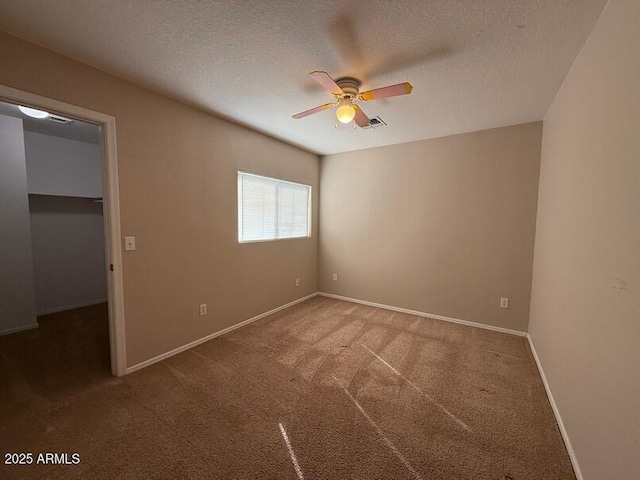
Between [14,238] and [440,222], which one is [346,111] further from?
[14,238]

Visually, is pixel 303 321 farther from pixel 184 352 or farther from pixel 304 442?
pixel 304 442

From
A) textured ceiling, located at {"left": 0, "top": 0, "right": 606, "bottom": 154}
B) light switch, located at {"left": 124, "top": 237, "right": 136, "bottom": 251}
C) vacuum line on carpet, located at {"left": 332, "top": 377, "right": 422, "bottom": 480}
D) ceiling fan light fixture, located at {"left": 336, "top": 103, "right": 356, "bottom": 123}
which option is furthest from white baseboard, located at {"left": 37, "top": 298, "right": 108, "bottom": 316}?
ceiling fan light fixture, located at {"left": 336, "top": 103, "right": 356, "bottom": 123}

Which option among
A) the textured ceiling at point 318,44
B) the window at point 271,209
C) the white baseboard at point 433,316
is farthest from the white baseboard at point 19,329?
the white baseboard at point 433,316

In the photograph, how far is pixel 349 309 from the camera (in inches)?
156

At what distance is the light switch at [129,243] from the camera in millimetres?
2195

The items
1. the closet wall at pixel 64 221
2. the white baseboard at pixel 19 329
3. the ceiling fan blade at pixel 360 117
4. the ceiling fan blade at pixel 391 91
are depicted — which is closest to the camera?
the ceiling fan blade at pixel 391 91

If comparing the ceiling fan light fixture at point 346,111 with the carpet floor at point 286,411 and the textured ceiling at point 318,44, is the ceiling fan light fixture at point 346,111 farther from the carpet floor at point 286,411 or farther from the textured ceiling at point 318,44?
the carpet floor at point 286,411

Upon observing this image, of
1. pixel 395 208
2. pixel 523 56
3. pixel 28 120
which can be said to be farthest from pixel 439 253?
pixel 28 120

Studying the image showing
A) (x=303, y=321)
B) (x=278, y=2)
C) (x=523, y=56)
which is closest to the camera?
(x=278, y=2)

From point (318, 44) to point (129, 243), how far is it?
2167 mm

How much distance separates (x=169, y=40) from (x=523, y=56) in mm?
2358

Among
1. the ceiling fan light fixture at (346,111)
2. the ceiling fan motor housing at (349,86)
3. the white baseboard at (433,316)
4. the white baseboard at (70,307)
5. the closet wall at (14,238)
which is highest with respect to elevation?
the ceiling fan motor housing at (349,86)

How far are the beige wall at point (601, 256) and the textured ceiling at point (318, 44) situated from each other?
0.28 meters

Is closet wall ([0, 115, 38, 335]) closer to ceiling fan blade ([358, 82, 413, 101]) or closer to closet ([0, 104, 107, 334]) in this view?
closet ([0, 104, 107, 334])
